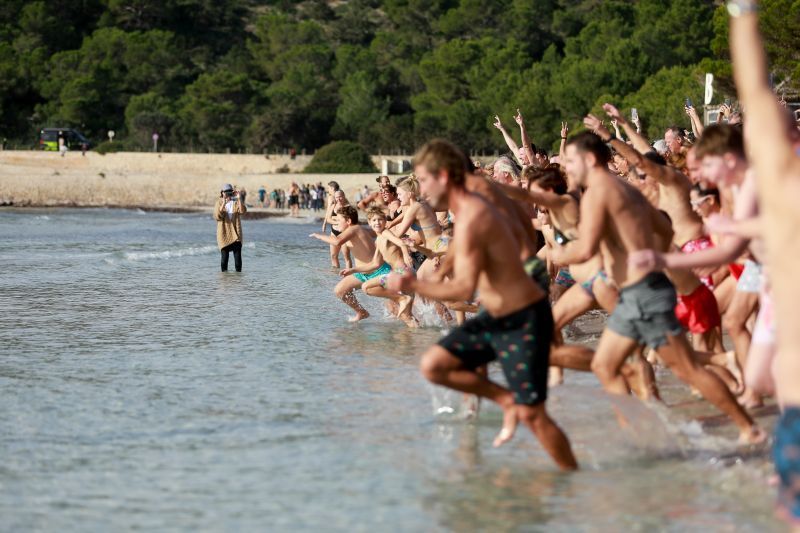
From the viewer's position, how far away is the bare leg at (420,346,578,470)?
228 inches

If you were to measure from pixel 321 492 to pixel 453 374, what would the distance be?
876 mm

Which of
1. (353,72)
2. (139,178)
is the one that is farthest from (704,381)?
(353,72)

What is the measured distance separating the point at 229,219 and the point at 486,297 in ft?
45.3

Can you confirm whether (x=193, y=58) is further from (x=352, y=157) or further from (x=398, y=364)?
(x=398, y=364)

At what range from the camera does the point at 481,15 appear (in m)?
99.8

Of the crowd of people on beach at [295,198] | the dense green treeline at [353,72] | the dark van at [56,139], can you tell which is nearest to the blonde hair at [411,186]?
the crowd of people on beach at [295,198]

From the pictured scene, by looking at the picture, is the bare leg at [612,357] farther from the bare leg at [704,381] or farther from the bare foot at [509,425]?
the bare foot at [509,425]

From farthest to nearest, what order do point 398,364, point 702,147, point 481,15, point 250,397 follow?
point 481,15 < point 398,364 < point 250,397 < point 702,147

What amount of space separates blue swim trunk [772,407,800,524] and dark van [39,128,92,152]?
78473 millimetres

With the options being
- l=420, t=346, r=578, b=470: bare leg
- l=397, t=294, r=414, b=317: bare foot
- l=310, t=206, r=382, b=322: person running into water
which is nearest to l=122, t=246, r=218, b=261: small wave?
l=310, t=206, r=382, b=322: person running into water

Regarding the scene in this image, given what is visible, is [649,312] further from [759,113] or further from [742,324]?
[759,113]

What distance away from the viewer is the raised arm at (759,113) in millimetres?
3545

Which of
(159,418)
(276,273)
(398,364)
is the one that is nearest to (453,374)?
(159,418)

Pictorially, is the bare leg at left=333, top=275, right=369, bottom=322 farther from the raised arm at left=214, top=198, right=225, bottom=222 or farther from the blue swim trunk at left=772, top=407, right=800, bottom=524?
the blue swim trunk at left=772, top=407, right=800, bottom=524
